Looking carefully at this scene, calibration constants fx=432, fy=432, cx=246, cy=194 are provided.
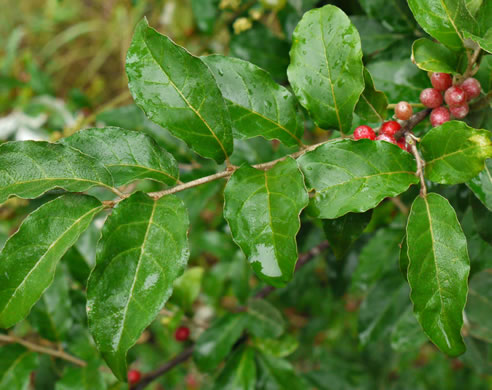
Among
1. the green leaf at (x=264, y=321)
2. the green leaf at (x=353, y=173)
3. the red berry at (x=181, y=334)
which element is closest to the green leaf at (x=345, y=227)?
the green leaf at (x=353, y=173)

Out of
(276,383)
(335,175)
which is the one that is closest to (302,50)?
(335,175)

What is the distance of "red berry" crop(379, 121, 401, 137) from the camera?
0.72 metres

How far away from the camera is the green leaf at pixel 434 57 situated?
0.70m

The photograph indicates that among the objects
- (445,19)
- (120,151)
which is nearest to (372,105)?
(445,19)

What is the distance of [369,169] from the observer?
2.14 ft

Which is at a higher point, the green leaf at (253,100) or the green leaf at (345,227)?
the green leaf at (253,100)

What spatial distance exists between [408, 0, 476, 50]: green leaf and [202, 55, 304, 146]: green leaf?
0.24 meters

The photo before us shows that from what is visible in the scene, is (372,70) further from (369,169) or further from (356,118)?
(369,169)

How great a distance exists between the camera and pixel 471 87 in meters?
0.73

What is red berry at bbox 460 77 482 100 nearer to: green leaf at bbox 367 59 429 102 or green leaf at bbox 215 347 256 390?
green leaf at bbox 367 59 429 102

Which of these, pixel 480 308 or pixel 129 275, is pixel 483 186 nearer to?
pixel 129 275

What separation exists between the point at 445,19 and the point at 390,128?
18cm

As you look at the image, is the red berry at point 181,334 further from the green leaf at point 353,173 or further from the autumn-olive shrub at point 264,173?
the green leaf at point 353,173

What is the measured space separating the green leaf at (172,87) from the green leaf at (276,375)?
0.86 metres
